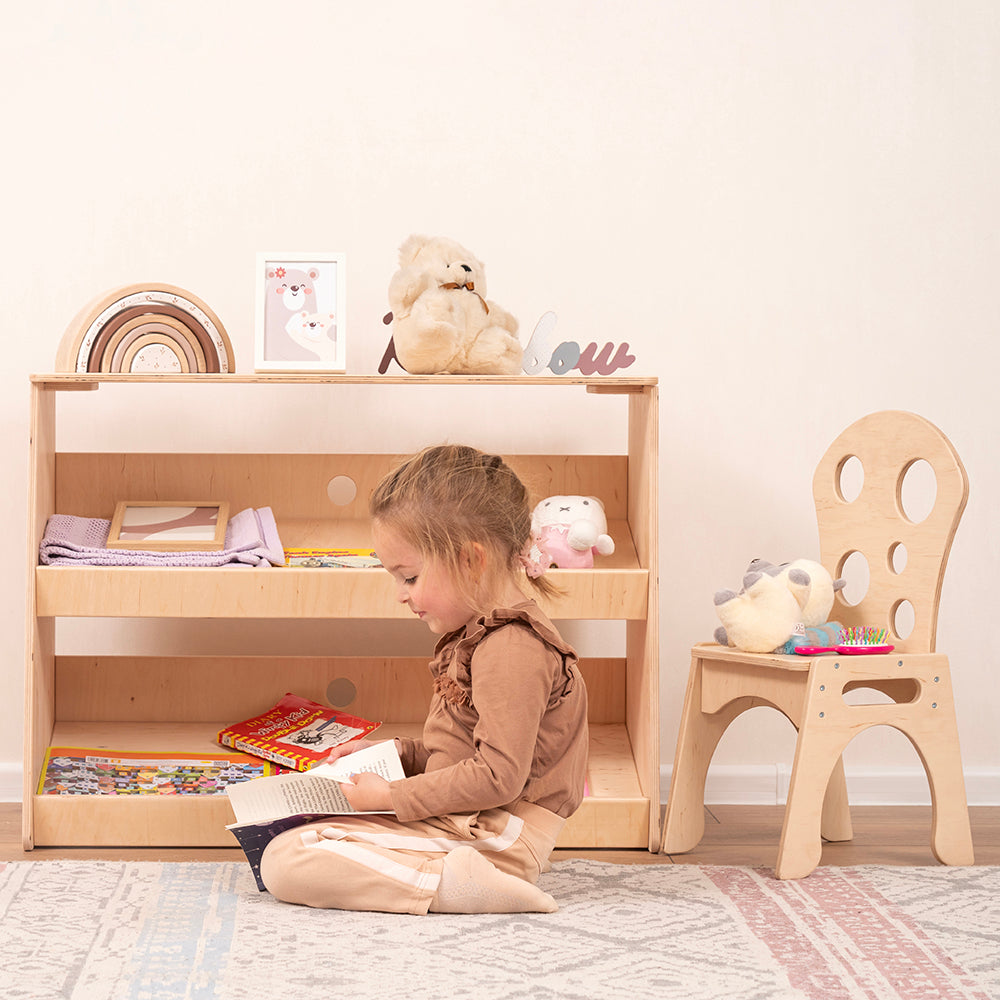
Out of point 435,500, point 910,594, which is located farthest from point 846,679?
point 435,500

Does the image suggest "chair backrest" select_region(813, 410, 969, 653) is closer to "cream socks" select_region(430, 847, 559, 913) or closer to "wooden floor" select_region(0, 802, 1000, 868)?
"wooden floor" select_region(0, 802, 1000, 868)

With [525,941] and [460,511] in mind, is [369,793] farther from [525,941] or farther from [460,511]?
[460,511]

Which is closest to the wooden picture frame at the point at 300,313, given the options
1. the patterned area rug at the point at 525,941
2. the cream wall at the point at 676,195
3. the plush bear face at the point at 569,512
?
the cream wall at the point at 676,195

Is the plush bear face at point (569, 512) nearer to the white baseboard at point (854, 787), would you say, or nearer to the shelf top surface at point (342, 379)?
the shelf top surface at point (342, 379)

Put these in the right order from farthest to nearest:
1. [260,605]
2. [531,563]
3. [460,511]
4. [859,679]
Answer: [260,605], [859,679], [531,563], [460,511]

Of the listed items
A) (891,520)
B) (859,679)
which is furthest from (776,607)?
(891,520)

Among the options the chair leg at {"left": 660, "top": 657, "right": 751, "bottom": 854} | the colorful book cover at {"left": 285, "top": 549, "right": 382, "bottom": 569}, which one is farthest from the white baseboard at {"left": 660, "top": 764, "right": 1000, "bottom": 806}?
the colorful book cover at {"left": 285, "top": 549, "right": 382, "bottom": 569}

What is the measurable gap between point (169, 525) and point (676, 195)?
3.81 ft

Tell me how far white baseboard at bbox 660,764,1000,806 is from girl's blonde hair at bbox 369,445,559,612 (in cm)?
92

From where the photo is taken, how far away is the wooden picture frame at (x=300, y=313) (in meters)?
1.85

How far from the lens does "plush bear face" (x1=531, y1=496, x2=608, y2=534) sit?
76.5 inches

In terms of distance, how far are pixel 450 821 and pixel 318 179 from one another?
1.32m

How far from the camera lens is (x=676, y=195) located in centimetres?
221

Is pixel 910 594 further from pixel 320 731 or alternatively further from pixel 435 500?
pixel 320 731
